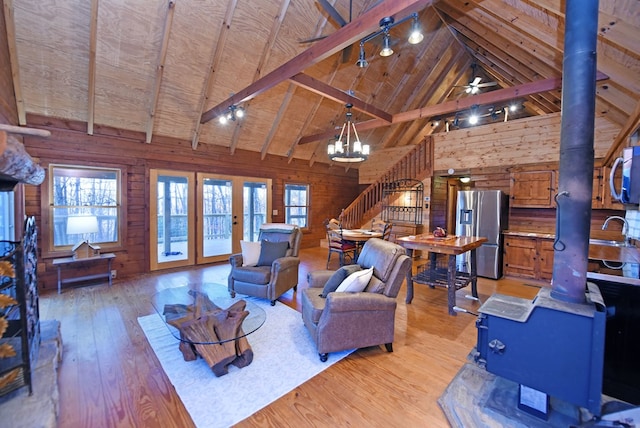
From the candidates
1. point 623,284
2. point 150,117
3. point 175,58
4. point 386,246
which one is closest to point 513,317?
point 623,284

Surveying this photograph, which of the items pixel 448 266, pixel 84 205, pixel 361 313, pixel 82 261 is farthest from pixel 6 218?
pixel 448 266

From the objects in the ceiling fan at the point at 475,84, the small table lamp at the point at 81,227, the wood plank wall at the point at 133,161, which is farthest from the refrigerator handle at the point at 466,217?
the small table lamp at the point at 81,227

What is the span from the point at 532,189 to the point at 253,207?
622cm

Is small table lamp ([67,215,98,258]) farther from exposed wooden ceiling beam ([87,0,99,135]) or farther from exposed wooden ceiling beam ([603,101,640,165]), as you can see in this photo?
exposed wooden ceiling beam ([603,101,640,165])

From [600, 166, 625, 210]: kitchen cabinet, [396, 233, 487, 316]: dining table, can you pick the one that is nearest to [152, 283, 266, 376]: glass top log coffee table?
[396, 233, 487, 316]: dining table

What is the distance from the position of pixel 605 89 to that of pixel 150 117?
6.85 m

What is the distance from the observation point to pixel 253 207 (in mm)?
7395

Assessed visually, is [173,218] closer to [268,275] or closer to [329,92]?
[268,275]

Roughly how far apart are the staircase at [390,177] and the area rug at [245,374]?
542 cm

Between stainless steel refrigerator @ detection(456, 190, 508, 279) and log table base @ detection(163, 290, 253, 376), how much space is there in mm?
4421

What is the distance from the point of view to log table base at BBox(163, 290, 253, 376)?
233 cm

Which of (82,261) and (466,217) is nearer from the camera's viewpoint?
(82,261)

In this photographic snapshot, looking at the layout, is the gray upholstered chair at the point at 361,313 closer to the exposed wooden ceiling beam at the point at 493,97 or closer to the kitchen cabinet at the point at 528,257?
the exposed wooden ceiling beam at the point at 493,97

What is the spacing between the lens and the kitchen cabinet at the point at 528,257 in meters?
5.06
